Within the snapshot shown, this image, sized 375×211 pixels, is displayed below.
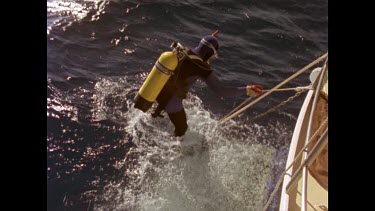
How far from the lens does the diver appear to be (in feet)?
12.0

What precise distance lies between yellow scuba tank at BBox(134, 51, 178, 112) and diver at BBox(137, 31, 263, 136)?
0.11m

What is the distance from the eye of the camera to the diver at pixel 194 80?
3.66 metres

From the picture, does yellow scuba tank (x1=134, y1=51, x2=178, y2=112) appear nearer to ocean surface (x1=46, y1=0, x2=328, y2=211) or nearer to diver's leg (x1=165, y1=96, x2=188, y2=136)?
diver's leg (x1=165, y1=96, x2=188, y2=136)

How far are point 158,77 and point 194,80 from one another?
14.0 inches

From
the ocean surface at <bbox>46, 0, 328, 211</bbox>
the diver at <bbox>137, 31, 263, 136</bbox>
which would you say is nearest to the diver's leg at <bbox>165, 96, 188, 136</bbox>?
the diver at <bbox>137, 31, 263, 136</bbox>

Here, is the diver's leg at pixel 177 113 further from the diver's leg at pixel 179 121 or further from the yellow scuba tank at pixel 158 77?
the yellow scuba tank at pixel 158 77

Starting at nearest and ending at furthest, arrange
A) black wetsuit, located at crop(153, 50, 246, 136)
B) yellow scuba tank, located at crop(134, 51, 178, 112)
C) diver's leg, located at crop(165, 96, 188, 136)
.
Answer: yellow scuba tank, located at crop(134, 51, 178, 112), black wetsuit, located at crop(153, 50, 246, 136), diver's leg, located at crop(165, 96, 188, 136)

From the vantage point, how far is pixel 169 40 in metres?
5.73

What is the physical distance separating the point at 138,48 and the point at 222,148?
188 centimetres

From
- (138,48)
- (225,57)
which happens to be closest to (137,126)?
(138,48)

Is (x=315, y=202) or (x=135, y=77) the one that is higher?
(x=315, y=202)
